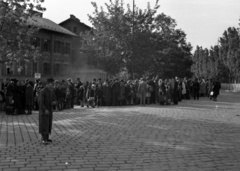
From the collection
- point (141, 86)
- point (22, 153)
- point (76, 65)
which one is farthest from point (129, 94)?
point (76, 65)

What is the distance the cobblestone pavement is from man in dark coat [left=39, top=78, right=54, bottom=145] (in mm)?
321

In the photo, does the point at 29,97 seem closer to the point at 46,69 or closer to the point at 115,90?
the point at 115,90

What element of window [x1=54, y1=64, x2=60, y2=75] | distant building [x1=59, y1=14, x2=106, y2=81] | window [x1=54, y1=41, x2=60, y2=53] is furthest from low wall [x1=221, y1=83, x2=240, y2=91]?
window [x1=54, y1=41, x2=60, y2=53]

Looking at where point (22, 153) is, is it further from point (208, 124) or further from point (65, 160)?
point (208, 124)

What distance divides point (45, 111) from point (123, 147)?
226 centimetres

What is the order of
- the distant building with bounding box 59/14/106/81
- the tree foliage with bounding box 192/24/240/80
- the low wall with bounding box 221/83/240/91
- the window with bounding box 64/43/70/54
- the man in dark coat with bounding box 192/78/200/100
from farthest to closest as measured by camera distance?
1. the low wall with bounding box 221/83/240/91
2. the tree foliage with bounding box 192/24/240/80
3. the window with bounding box 64/43/70/54
4. the distant building with bounding box 59/14/106/81
5. the man in dark coat with bounding box 192/78/200/100

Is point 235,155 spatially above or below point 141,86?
below

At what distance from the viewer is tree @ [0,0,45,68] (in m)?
20.8

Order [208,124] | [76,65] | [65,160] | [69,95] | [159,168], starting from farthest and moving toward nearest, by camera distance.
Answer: [76,65], [69,95], [208,124], [65,160], [159,168]

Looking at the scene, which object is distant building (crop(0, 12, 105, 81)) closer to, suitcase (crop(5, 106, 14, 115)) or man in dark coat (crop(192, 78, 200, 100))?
man in dark coat (crop(192, 78, 200, 100))

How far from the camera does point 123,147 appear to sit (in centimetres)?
866

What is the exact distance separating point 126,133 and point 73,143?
2.18 metres

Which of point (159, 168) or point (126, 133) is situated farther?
point (126, 133)

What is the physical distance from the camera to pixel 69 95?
20984 mm
